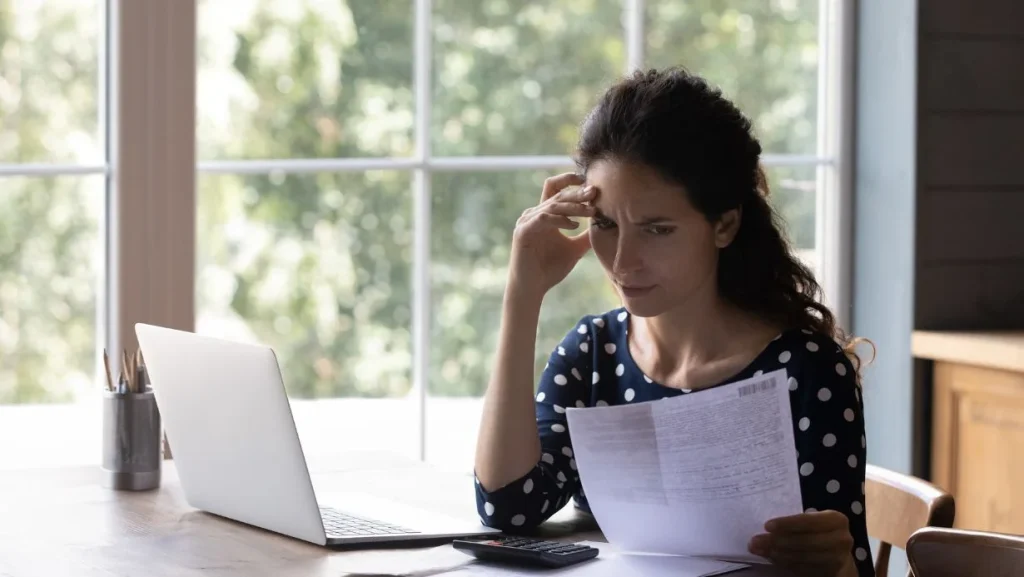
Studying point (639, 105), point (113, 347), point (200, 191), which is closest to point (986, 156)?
point (639, 105)

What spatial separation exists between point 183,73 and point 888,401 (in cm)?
180

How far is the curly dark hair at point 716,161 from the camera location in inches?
70.6

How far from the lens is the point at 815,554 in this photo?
1.47 metres

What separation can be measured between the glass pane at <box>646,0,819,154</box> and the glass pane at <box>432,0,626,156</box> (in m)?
0.21

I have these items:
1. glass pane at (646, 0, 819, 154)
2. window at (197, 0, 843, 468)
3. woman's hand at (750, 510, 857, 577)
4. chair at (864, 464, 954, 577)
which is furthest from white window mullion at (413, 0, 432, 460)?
woman's hand at (750, 510, 857, 577)

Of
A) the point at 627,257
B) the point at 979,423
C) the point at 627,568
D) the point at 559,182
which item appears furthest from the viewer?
the point at 979,423

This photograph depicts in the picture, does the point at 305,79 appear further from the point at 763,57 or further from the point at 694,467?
the point at 694,467

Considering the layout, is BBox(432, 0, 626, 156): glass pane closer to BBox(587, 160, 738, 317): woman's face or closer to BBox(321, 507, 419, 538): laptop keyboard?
BBox(587, 160, 738, 317): woman's face

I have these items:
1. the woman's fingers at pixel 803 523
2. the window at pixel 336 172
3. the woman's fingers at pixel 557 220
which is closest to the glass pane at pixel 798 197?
the window at pixel 336 172

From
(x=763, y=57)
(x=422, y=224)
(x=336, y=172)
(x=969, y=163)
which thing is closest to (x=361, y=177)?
(x=336, y=172)

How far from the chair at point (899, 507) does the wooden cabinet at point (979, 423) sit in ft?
2.90

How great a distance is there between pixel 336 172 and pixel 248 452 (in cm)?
140

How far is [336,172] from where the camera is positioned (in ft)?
9.66

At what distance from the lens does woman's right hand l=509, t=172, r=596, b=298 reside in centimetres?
182
